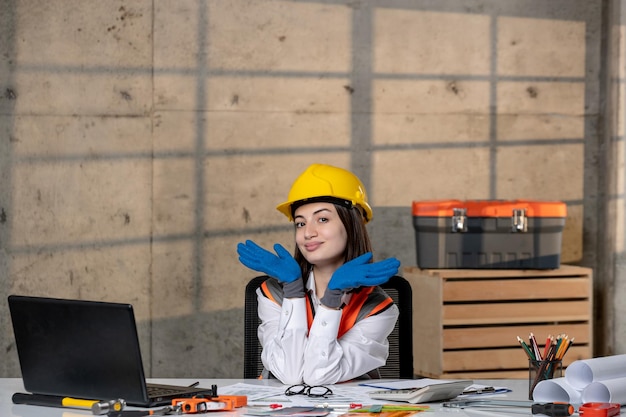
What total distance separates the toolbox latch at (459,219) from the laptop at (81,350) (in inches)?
105

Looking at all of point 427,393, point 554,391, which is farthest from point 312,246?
point 554,391

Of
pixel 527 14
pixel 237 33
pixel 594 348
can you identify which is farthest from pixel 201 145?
pixel 594 348

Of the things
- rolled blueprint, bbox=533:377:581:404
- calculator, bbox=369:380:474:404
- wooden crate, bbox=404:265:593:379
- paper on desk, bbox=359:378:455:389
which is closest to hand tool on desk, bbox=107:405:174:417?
calculator, bbox=369:380:474:404

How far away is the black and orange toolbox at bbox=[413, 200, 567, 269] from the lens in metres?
4.75

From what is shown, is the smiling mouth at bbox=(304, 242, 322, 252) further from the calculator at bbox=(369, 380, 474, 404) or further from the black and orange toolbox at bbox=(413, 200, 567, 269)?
the black and orange toolbox at bbox=(413, 200, 567, 269)

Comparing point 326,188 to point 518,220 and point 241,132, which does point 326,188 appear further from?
point 241,132

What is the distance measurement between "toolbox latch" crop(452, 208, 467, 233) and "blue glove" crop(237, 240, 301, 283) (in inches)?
81.7

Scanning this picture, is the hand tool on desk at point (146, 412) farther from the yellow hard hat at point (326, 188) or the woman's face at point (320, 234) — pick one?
the yellow hard hat at point (326, 188)

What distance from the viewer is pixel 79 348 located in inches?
84.1

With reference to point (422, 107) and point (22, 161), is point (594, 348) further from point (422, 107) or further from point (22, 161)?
point (22, 161)

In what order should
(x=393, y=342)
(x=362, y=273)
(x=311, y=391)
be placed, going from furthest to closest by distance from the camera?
(x=393, y=342), (x=362, y=273), (x=311, y=391)

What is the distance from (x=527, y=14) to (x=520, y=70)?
319 mm

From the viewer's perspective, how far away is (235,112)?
518cm

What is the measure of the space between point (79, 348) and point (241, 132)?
10.3 feet
